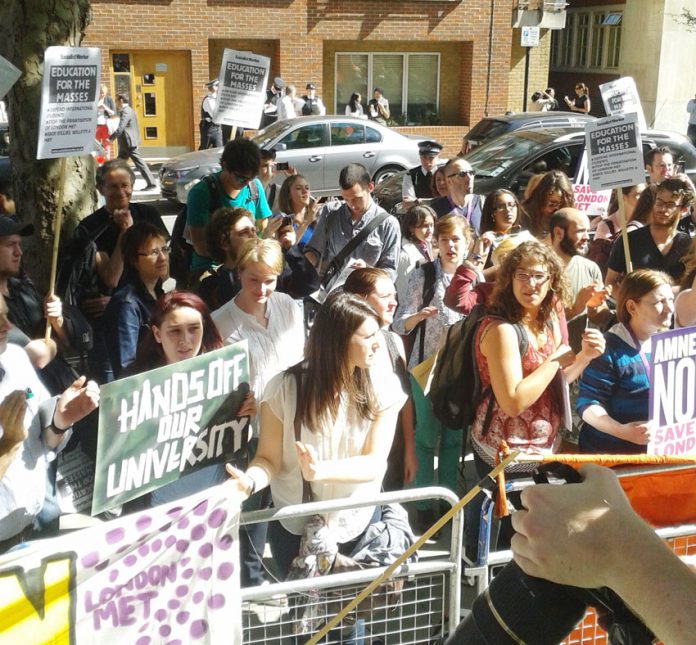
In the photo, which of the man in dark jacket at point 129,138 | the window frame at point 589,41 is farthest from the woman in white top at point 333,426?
the window frame at point 589,41

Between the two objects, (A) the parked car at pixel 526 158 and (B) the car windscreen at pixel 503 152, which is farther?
(B) the car windscreen at pixel 503 152

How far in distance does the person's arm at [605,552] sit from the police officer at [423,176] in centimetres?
780

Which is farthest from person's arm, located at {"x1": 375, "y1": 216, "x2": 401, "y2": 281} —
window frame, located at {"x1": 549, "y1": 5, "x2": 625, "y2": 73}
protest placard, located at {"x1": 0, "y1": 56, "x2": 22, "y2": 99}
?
window frame, located at {"x1": 549, "y1": 5, "x2": 625, "y2": 73}

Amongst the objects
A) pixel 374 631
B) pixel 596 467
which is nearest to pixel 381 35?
pixel 374 631

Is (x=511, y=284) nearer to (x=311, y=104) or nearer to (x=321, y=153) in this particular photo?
(x=321, y=153)

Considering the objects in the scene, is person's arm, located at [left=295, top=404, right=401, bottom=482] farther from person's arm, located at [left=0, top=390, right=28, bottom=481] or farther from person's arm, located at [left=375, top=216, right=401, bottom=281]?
person's arm, located at [left=375, top=216, right=401, bottom=281]

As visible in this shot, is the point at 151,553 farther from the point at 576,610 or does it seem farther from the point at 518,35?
the point at 518,35

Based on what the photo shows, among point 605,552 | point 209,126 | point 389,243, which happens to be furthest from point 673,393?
point 209,126

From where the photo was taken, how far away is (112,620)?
2.79m

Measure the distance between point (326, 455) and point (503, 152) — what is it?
29.5ft

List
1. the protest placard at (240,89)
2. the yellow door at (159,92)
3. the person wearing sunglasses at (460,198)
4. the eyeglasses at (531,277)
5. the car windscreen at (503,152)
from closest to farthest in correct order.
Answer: the eyeglasses at (531,277) → the person wearing sunglasses at (460,198) → the protest placard at (240,89) → the car windscreen at (503,152) → the yellow door at (159,92)

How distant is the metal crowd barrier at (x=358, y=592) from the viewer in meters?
3.12

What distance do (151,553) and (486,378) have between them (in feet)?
6.50

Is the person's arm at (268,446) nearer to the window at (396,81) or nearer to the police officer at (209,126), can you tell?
the police officer at (209,126)
